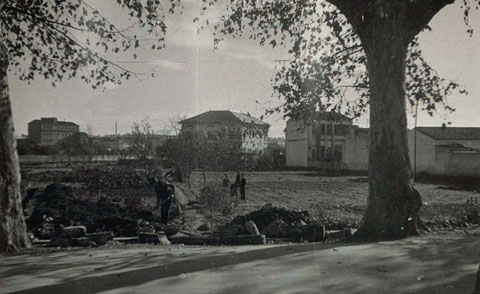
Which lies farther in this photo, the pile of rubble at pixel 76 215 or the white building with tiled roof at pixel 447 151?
the white building with tiled roof at pixel 447 151

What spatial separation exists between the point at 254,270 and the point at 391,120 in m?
4.36

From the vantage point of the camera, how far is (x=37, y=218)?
1307cm

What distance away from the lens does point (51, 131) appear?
45.0 meters

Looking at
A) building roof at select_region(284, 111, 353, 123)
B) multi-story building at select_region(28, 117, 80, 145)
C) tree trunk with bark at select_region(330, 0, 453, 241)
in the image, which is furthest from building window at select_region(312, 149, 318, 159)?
tree trunk with bark at select_region(330, 0, 453, 241)

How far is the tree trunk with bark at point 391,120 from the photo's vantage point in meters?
8.21

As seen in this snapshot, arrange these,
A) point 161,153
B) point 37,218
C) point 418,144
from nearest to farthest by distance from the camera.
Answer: point 37,218 < point 161,153 < point 418,144

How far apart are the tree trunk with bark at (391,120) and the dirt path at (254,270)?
109 centimetres

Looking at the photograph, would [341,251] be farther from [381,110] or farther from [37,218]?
[37,218]

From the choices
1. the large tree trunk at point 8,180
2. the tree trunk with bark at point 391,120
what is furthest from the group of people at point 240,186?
the large tree trunk at point 8,180

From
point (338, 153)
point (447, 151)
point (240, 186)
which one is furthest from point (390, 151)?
point (338, 153)

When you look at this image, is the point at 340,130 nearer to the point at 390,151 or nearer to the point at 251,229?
the point at 251,229

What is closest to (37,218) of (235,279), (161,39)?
(161,39)

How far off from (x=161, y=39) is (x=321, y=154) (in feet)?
153

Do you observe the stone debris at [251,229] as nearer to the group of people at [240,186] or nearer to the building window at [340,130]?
the group of people at [240,186]
